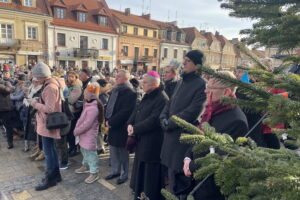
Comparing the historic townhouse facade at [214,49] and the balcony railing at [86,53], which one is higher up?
the historic townhouse facade at [214,49]

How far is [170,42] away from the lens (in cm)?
3625

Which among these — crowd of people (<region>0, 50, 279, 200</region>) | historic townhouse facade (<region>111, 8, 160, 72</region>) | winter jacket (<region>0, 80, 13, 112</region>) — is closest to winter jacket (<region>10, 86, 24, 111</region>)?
winter jacket (<region>0, 80, 13, 112</region>)

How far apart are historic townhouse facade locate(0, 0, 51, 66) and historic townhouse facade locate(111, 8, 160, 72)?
971cm

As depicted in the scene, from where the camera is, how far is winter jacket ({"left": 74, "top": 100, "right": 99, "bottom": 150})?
4.01 meters

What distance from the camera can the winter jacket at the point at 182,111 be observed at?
279 centimetres

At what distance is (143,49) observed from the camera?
33.2 m

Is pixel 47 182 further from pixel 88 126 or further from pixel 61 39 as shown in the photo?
pixel 61 39

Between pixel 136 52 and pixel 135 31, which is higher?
pixel 135 31

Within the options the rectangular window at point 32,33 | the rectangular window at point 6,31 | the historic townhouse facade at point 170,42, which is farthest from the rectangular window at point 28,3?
the historic townhouse facade at point 170,42

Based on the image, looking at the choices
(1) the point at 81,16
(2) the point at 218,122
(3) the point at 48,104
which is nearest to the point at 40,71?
(3) the point at 48,104

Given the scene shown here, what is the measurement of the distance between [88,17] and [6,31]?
9.69m

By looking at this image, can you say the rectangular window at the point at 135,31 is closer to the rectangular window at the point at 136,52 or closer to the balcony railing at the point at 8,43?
the rectangular window at the point at 136,52

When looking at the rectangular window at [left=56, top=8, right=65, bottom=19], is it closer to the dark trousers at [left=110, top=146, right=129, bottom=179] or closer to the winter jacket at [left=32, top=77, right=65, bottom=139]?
the winter jacket at [left=32, top=77, right=65, bottom=139]

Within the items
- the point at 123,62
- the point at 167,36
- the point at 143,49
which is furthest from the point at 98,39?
the point at 167,36
